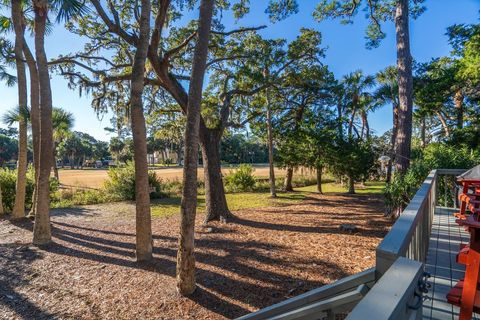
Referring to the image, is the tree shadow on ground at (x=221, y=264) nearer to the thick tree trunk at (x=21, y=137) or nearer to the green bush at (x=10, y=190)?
the thick tree trunk at (x=21, y=137)

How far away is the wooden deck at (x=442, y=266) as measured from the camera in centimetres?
218

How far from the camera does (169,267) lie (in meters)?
4.82

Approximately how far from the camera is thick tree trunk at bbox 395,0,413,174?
7.07 m

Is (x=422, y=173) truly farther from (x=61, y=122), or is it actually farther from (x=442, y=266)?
(x=61, y=122)

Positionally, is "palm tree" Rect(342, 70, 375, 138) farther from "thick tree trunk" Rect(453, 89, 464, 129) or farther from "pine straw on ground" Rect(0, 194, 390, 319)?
"pine straw on ground" Rect(0, 194, 390, 319)

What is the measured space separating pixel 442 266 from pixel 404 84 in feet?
18.6

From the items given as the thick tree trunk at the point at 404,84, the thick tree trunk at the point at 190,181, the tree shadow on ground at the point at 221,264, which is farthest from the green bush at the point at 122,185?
the thick tree trunk at the point at 404,84

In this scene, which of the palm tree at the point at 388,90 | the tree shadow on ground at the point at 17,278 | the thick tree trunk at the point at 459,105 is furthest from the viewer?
the palm tree at the point at 388,90

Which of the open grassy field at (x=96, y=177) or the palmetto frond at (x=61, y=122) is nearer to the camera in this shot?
the palmetto frond at (x=61, y=122)

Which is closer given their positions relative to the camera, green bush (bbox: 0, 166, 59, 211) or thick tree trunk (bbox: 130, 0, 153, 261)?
thick tree trunk (bbox: 130, 0, 153, 261)

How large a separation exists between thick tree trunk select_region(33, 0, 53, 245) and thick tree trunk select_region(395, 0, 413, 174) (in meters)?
8.85

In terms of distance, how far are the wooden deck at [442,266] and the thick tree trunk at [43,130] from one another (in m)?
7.41

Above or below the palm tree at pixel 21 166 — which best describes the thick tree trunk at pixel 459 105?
above

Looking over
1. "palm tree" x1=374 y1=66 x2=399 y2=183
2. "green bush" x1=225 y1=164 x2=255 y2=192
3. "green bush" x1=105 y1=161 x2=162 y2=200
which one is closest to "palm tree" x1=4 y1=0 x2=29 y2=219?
"green bush" x1=105 y1=161 x2=162 y2=200
